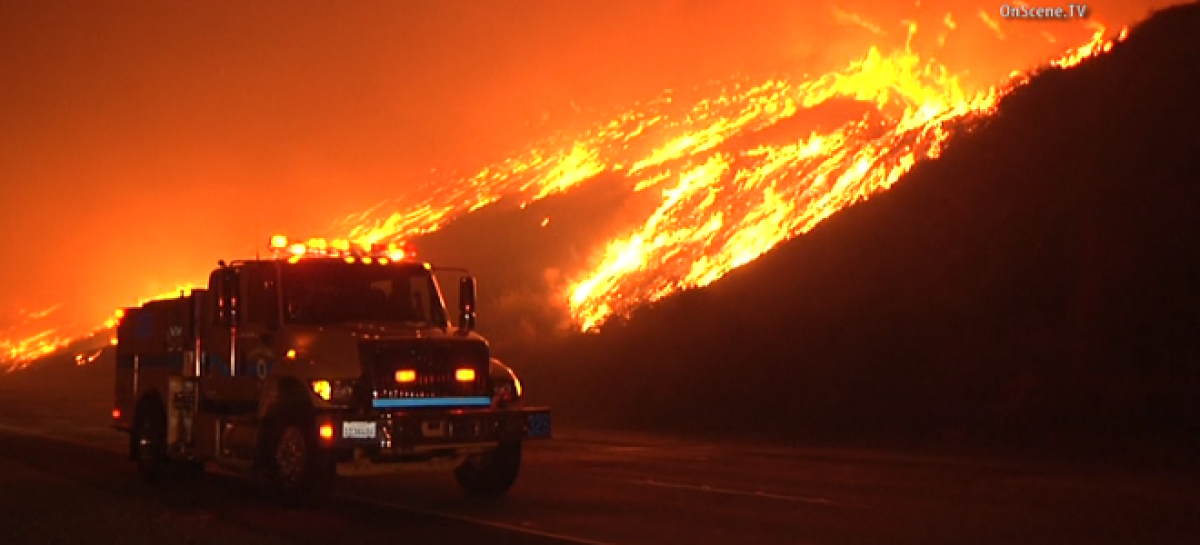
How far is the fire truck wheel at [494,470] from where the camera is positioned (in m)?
15.0

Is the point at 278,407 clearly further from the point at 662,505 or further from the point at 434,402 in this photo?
the point at 662,505

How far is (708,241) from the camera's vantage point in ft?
165

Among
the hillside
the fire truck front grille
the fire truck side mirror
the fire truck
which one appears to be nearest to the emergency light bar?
the fire truck

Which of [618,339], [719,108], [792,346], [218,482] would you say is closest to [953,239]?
[792,346]

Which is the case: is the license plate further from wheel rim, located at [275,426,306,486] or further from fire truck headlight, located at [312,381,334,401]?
wheel rim, located at [275,426,306,486]

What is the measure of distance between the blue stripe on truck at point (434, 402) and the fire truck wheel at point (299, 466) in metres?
0.76

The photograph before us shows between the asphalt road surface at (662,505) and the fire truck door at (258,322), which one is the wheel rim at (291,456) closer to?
the asphalt road surface at (662,505)

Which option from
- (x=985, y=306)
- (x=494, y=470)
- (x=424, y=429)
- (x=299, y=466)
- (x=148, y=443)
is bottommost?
(x=494, y=470)

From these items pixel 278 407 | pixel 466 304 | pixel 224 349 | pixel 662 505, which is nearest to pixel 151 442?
pixel 224 349

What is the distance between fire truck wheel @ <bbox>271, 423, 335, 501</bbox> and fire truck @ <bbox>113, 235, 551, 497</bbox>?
14mm

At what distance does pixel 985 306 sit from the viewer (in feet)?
A: 100

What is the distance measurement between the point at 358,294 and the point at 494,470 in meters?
2.43

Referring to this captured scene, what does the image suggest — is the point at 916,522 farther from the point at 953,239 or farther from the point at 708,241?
the point at 708,241

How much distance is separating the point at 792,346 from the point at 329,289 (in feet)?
63.4
